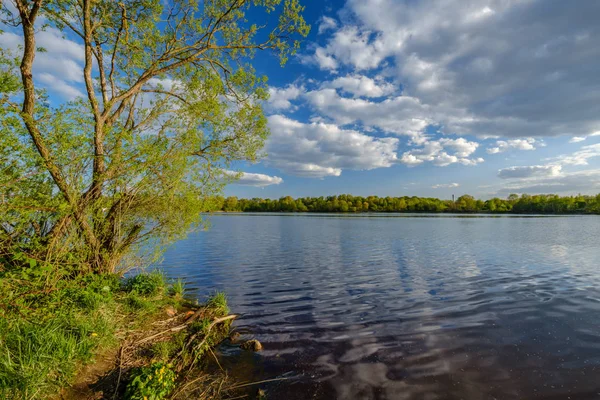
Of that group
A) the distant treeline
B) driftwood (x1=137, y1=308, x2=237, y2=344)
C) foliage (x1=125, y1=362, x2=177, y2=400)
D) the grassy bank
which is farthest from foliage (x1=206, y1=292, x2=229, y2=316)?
the distant treeline

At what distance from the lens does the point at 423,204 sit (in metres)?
174

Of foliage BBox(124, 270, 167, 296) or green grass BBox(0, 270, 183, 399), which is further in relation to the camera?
foliage BBox(124, 270, 167, 296)

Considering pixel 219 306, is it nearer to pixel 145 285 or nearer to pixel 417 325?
pixel 145 285

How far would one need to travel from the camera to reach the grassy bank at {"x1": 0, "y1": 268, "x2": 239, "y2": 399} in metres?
5.27

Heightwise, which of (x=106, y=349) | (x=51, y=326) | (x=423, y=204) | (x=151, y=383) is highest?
(x=423, y=204)

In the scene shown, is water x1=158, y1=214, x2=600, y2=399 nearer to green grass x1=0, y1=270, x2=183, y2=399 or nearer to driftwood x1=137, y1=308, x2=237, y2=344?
driftwood x1=137, y1=308, x2=237, y2=344

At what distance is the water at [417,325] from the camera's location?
6.71 metres

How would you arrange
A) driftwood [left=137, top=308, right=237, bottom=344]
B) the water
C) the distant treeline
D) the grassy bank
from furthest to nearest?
the distant treeline
driftwood [left=137, top=308, right=237, bottom=344]
the water
the grassy bank

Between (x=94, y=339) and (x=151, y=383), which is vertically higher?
(x=94, y=339)

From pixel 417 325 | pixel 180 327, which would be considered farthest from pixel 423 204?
pixel 180 327

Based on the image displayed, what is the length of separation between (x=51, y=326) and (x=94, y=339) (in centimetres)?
92

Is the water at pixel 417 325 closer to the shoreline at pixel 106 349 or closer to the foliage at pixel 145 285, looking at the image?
the shoreline at pixel 106 349

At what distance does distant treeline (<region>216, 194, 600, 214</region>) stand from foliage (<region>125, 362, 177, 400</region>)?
15393cm

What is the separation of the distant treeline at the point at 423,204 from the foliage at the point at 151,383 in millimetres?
153933
